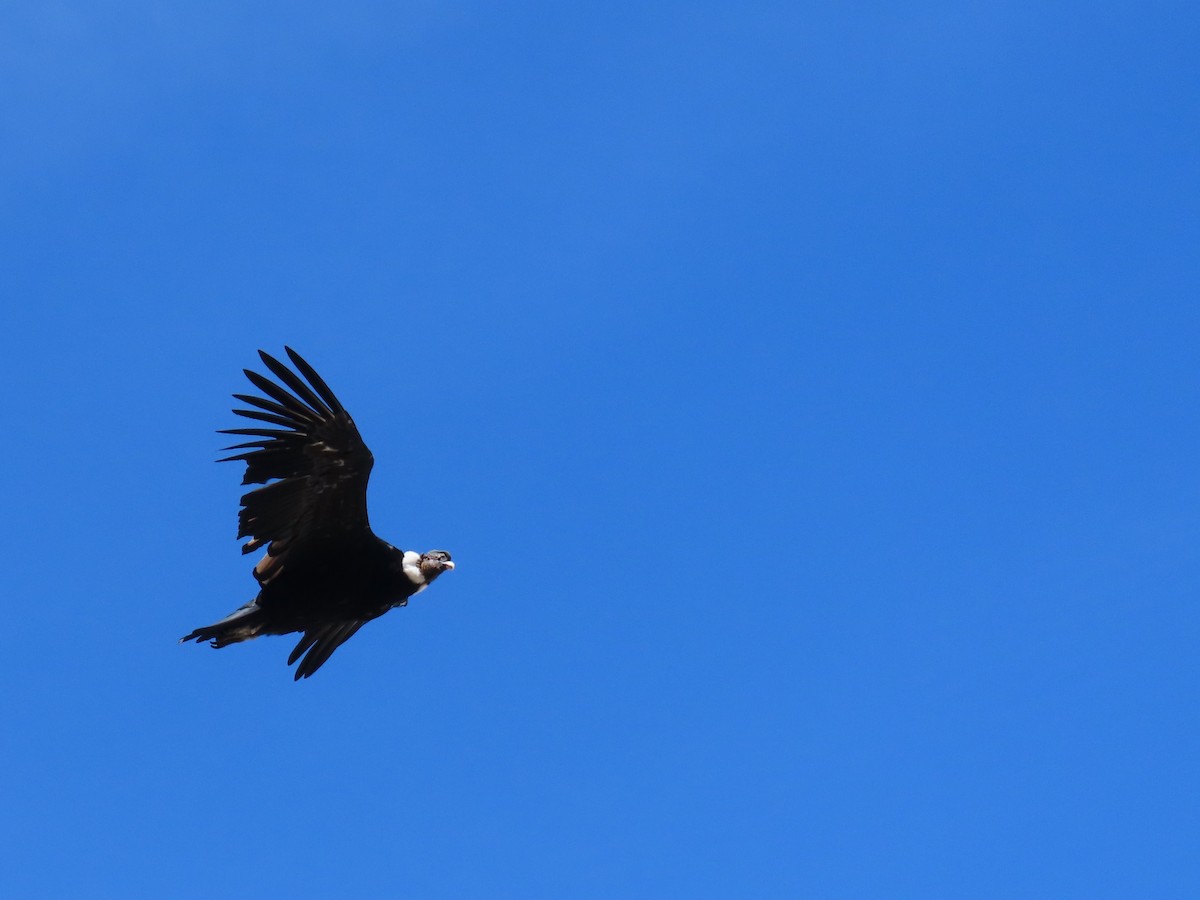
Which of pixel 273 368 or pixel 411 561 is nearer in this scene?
pixel 273 368

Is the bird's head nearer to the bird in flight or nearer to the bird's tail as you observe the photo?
the bird in flight

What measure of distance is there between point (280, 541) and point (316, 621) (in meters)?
1.26

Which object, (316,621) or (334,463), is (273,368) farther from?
(316,621)

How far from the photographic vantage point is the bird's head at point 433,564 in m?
23.5

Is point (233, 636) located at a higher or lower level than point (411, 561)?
lower

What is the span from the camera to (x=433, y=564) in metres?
23.6

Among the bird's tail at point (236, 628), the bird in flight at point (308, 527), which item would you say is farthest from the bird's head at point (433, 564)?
the bird's tail at point (236, 628)

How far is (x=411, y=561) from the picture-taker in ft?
76.7

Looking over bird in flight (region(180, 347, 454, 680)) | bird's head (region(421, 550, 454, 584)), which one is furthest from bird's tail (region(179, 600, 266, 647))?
bird's head (region(421, 550, 454, 584))

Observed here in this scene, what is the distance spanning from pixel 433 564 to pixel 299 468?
2.36 m

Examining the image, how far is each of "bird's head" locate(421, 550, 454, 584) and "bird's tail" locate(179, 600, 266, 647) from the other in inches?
86.9

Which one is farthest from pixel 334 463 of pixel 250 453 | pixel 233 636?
pixel 233 636

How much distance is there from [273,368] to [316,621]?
3489 millimetres

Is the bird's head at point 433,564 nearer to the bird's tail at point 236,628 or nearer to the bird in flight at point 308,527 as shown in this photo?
the bird in flight at point 308,527
